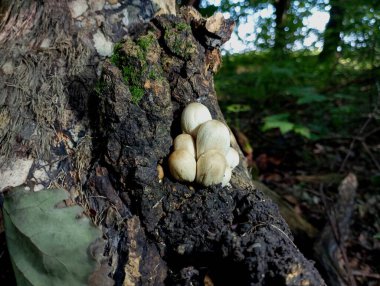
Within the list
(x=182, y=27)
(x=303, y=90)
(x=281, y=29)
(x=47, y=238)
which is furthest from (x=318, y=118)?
(x=47, y=238)

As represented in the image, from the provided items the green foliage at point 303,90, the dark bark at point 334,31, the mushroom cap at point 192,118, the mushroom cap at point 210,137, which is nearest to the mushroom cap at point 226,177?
the mushroom cap at point 210,137

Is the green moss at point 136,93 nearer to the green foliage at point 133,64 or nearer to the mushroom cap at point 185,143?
the green foliage at point 133,64

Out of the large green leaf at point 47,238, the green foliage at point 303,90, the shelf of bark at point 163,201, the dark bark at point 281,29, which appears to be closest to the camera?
the large green leaf at point 47,238

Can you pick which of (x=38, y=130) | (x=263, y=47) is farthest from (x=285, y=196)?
(x=263, y=47)

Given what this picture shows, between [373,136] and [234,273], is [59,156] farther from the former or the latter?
[373,136]

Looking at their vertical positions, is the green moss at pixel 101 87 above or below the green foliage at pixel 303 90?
above

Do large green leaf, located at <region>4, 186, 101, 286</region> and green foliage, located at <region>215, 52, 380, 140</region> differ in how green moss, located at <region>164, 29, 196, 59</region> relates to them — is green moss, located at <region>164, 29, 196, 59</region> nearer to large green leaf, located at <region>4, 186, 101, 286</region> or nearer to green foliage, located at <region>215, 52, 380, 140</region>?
large green leaf, located at <region>4, 186, 101, 286</region>

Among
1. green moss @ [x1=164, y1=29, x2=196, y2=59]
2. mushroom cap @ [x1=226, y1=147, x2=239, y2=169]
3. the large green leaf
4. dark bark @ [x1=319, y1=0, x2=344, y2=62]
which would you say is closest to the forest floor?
mushroom cap @ [x1=226, y1=147, x2=239, y2=169]

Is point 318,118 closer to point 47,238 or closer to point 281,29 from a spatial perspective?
point 281,29
